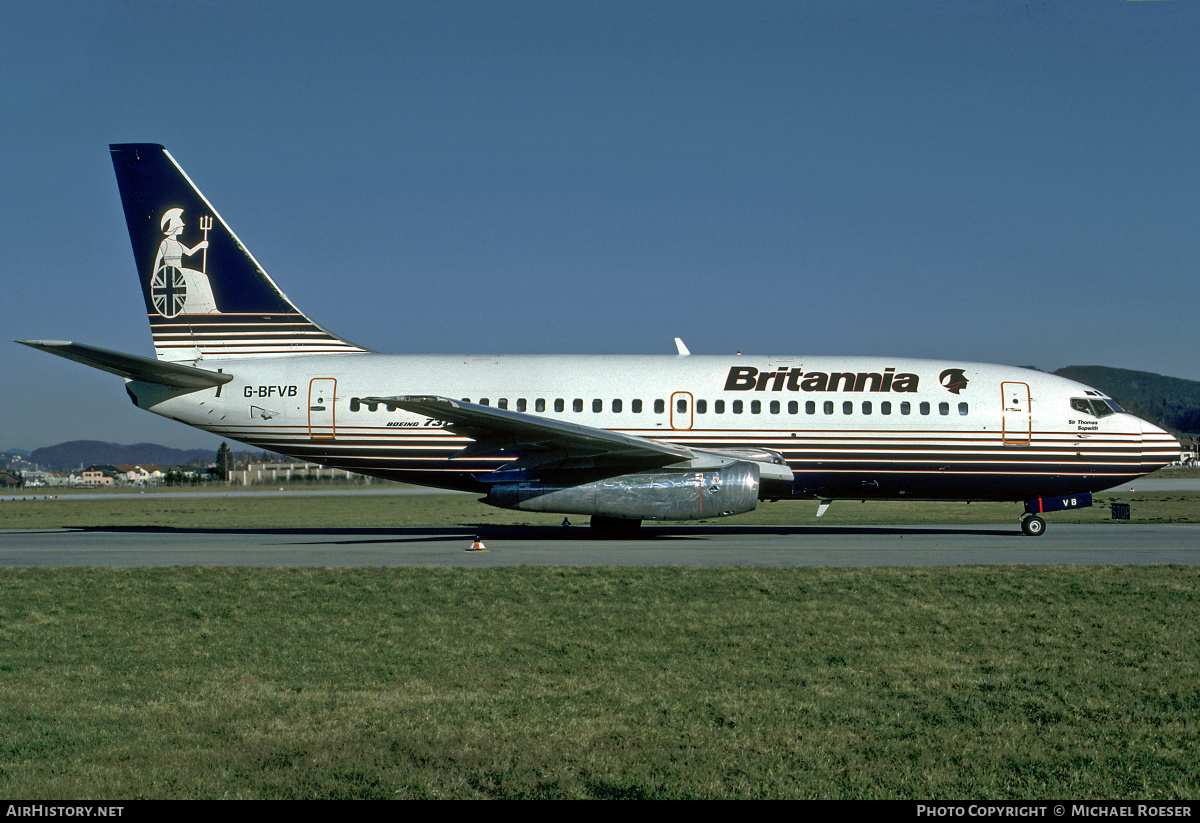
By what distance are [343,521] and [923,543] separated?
56.3ft

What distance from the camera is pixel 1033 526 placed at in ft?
68.4

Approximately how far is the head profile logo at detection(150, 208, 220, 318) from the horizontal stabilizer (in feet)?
5.55

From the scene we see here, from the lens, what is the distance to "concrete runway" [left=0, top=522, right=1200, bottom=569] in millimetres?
15352

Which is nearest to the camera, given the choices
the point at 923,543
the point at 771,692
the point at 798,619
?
the point at 771,692

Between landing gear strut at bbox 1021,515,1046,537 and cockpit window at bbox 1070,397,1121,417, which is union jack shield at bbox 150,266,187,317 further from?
cockpit window at bbox 1070,397,1121,417

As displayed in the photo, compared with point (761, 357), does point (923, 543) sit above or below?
below

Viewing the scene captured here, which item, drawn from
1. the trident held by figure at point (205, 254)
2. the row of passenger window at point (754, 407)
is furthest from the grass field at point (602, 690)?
the trident held by figure at point (205, 254)

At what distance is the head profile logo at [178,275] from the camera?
21.8 metres

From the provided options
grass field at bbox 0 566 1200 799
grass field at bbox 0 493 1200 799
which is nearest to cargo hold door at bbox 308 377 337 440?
grass field at bbox 0 493 1200 799

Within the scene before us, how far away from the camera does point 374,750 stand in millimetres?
5605

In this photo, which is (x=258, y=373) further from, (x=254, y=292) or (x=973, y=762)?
(x=973, y=762)

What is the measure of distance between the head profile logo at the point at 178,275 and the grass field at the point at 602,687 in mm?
10265

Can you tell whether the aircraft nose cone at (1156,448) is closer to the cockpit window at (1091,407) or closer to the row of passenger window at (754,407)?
the cockpit window at (1091,407)
